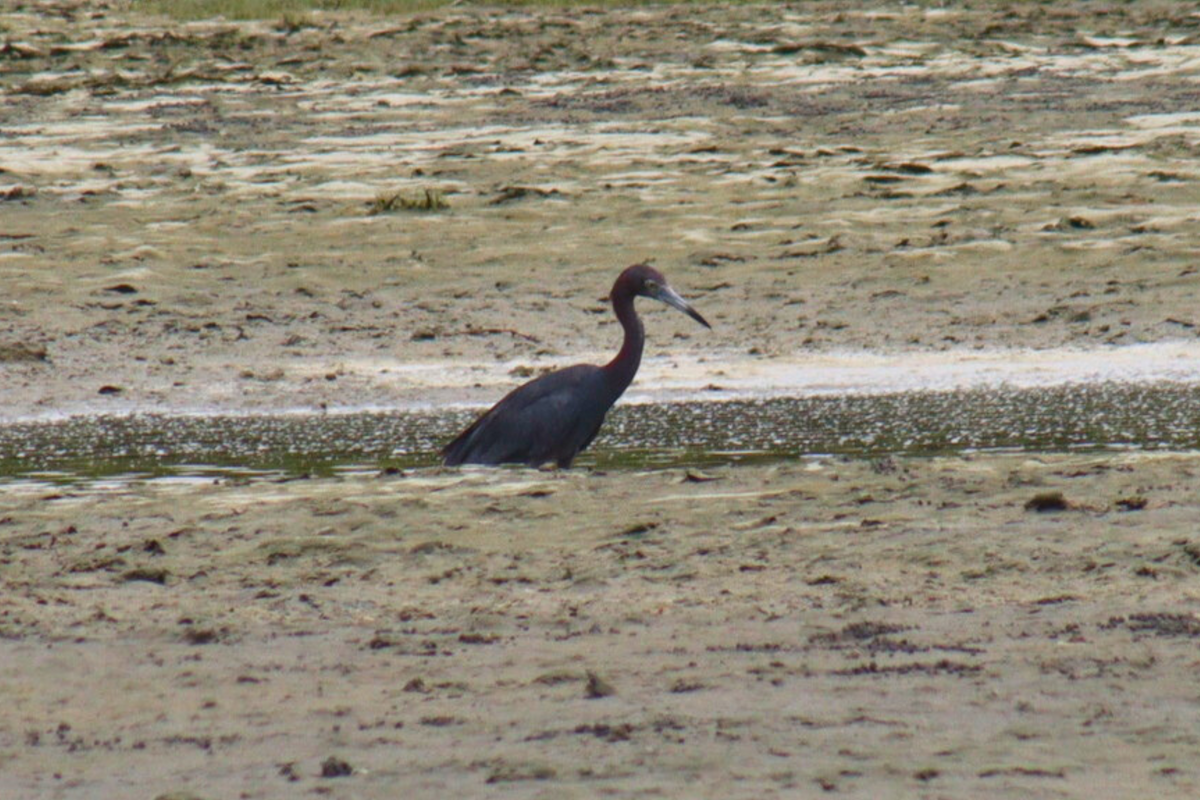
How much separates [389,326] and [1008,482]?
5898 millimetres

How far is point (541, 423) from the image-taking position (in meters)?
8.73

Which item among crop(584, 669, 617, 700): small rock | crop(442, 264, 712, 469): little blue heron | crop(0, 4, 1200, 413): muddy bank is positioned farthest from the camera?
crop(0, 4, 1200, 413): muddy bank

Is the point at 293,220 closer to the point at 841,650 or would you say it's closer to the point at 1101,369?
the point at 1101,369

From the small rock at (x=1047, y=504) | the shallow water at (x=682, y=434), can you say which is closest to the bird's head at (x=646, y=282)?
the shallow water at (x=682, y=434)

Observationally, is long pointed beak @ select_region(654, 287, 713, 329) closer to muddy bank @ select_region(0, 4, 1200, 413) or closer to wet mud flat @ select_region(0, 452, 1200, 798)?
muddy bank @ select_region(0, 4, 1200, 413)

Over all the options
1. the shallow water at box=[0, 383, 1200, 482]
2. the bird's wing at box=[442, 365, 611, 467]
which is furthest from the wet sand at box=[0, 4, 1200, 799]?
the bird's wing at box=[442, 365, 611, 467]

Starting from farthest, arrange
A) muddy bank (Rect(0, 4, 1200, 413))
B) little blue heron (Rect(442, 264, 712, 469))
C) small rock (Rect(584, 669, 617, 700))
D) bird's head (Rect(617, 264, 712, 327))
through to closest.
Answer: muddy bank (Rect(0, 4, 1200, 413)) → bird's head (Rect(617, 264, 712, 327)) → little blue heron (Rect(442, 264, 712, 469)) → small rock (Rect(584, 669, 617, 700))

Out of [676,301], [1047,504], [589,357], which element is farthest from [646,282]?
[1047,504]

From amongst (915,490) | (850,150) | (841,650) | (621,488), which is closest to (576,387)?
(621,488)

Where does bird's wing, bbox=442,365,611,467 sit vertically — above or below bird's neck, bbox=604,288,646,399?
below

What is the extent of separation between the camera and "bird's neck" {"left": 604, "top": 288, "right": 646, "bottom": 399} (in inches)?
358

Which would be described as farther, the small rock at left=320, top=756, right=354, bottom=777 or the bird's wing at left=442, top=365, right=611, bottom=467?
the bird's wing at left=442, top=365, right=611, bottom=467

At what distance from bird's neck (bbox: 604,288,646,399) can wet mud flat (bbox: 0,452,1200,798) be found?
1.67m

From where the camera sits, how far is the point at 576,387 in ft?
29.1
